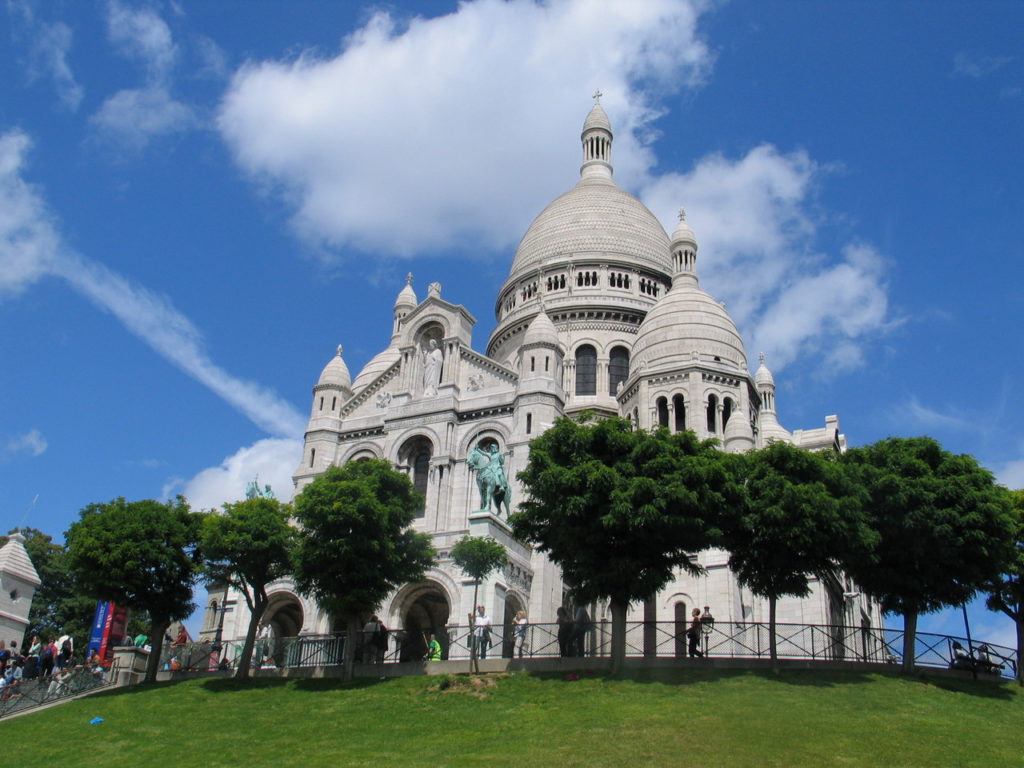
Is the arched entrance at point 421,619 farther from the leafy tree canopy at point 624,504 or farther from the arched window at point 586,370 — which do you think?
the arched window at point 586,370

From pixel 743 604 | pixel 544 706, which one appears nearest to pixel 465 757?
pixel 544 706

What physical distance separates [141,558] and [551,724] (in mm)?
18626

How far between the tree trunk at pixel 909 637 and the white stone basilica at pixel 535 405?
912 centimetres

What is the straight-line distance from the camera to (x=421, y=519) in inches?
1925

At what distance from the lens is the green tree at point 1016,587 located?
33062mm

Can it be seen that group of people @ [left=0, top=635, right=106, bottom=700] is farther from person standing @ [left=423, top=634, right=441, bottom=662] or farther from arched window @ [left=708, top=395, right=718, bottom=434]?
arched window @ [left=708, top=395, right=718, bottom=434]

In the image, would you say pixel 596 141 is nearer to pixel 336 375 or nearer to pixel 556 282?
pixel 556 282

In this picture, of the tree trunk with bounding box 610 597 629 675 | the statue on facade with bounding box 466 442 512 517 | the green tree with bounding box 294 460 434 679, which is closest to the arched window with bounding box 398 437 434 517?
the statue on facade with bounding box 466 442 512 517

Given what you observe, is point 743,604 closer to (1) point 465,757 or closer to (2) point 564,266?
(1) point 465,757

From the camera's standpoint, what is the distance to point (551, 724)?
78.4 ft

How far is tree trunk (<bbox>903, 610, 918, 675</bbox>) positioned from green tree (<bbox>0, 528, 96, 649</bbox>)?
47.7m

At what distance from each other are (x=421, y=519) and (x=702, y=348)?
57.0 ft

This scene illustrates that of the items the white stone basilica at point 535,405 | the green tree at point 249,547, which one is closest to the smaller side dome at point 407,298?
the white stone basilica at point 535,405

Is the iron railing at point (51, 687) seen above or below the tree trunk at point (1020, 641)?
below
